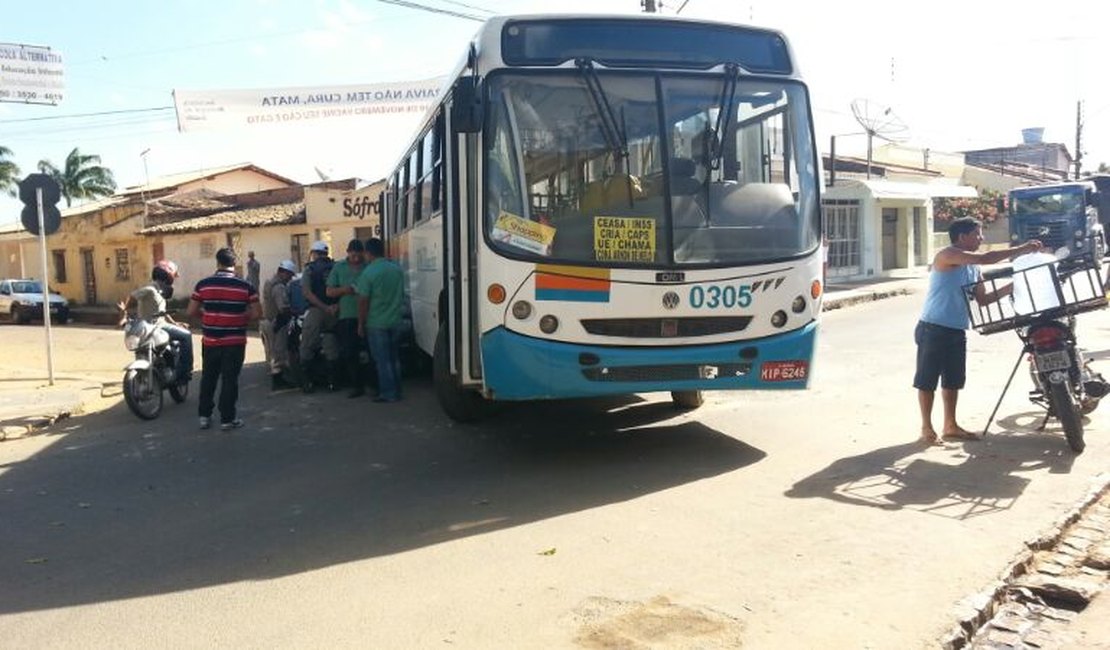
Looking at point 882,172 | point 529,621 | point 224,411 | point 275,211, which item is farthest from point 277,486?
point 882,172

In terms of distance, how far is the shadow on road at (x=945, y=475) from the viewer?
18.2 feet

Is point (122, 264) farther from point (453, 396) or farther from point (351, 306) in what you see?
point (453, 396)

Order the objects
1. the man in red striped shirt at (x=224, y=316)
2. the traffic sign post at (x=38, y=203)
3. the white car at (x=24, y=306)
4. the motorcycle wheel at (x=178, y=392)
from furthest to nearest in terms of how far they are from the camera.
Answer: the white car at (x=24, y=306), the traffic sign post at (x=38, y=203), the motorcycle wheel at (x=178, y=392), the man in red striped shirt at (x=224, y=316)

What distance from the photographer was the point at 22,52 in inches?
766

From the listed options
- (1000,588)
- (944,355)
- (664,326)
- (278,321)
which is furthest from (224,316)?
(1000,588)

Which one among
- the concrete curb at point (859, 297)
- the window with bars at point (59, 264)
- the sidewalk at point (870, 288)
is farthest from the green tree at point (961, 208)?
the window with bars at point (59, 264)

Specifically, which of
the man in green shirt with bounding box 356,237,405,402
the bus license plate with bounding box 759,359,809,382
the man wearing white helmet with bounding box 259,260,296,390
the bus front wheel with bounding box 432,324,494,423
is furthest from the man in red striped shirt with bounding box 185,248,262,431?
the bus license plate with bounding box 759,359,809,382

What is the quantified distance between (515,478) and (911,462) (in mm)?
2830

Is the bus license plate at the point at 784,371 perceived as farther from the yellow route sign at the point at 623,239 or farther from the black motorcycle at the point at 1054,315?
the black motorcycle at the point at 1054,315

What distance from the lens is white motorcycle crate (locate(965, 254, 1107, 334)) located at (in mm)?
6492

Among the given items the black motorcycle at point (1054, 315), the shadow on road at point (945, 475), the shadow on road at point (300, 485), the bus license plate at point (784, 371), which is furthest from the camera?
the bus license plate at point (784, 371)

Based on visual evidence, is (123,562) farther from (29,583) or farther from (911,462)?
(911,462)

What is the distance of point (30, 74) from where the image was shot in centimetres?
1938

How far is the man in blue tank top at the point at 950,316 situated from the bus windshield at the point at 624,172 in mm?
1273
